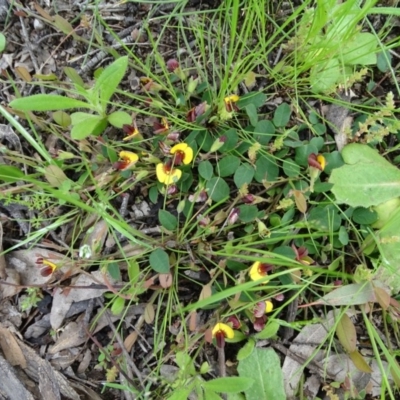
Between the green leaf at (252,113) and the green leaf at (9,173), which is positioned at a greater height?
the green leaf at (252,113)

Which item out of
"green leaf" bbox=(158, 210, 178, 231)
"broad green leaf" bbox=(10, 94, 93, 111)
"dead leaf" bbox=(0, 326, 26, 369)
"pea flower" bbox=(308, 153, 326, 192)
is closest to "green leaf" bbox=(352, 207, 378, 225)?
"pea flower" bbox=(308, 153, 326, 192)

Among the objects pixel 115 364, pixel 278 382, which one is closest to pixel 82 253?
pixel 115 364

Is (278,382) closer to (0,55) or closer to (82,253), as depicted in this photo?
(82,253)

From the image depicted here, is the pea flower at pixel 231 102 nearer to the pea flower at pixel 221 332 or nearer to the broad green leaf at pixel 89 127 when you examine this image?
the broad green leaf at pixel 89 127

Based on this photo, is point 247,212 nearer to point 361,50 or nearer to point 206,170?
point 206,170

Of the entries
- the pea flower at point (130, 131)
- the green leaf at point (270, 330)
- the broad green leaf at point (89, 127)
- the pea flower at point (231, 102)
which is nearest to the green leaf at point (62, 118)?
the broad green leaf at point (89, 127)
